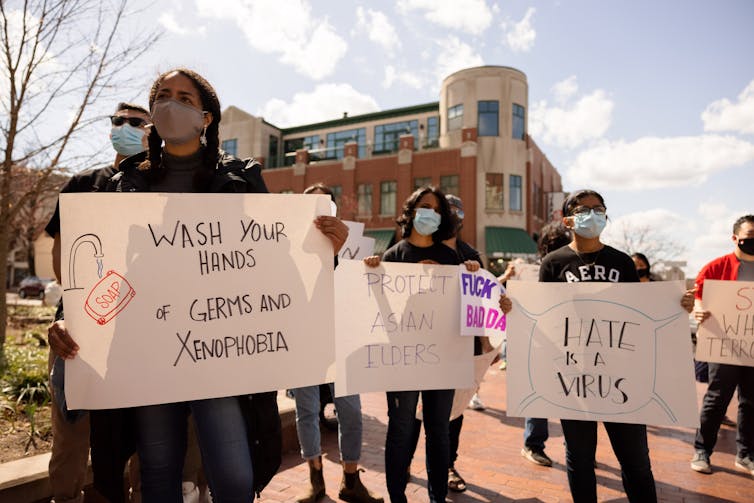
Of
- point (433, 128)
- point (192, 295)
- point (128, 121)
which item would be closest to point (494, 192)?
point (433, 128)

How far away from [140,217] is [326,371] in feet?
3.45

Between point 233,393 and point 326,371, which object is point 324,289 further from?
point 233,393

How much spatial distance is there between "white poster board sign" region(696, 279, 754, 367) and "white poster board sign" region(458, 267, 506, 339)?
6.27 ft

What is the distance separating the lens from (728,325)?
393cm

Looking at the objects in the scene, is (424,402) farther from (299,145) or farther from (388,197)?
(299,145)

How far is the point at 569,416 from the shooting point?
268 cm

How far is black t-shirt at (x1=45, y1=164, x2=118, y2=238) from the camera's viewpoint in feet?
7.93

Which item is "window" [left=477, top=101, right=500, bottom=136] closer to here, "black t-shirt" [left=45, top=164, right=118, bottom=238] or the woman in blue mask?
the woman in blue mask

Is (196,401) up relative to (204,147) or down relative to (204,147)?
down

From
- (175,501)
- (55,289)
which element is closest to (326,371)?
(175,501)

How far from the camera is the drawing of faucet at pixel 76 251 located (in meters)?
1.87

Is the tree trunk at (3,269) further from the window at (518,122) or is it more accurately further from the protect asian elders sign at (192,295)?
the window at (518,122)

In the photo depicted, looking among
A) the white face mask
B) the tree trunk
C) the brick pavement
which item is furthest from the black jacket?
the tree trunk

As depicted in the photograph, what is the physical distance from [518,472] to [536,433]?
1.47 ft
